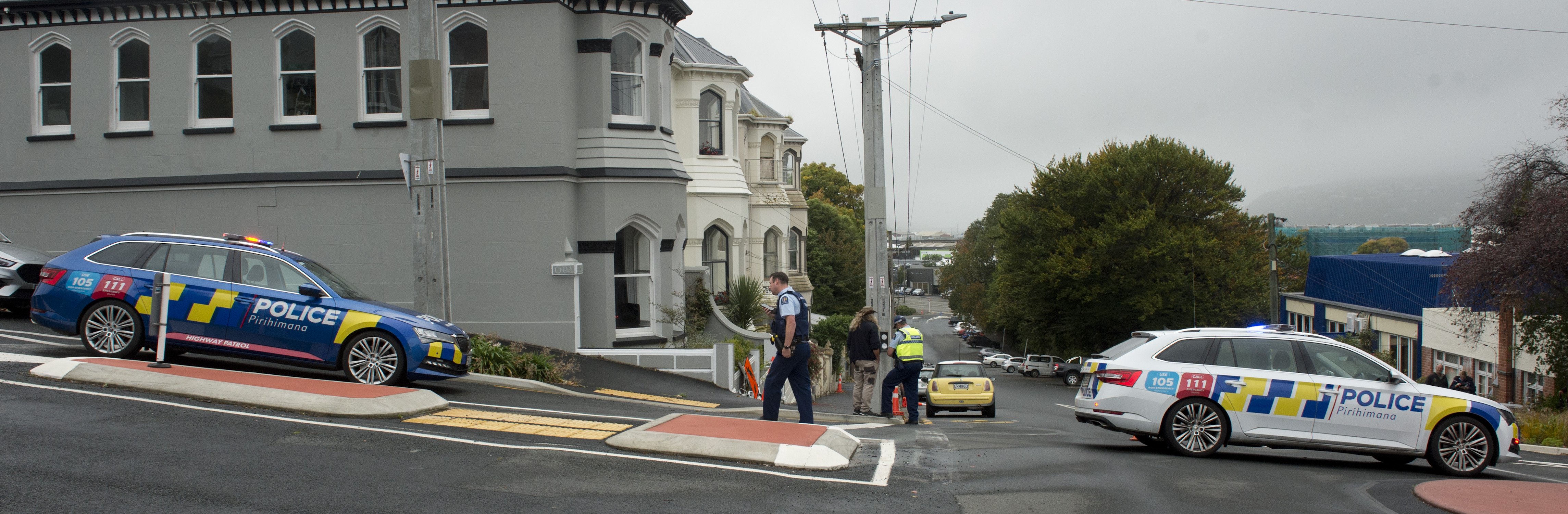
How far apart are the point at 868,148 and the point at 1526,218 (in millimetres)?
14199

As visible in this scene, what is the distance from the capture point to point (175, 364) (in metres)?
10.1

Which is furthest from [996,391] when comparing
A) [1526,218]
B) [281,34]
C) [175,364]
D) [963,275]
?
[963,275]

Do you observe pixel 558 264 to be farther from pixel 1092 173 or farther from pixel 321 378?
pixel 1092 173

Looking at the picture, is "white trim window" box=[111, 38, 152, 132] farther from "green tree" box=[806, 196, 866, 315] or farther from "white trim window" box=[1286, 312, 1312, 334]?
"white trim window" box=[1286, 312, 1312, 334]

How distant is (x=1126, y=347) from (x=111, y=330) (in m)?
11.0

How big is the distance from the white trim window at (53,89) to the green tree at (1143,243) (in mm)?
35938

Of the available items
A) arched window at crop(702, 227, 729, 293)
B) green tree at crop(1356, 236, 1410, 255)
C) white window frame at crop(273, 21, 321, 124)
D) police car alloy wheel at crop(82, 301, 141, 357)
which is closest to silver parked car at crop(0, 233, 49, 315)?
police car alloy wheel at crop(82, 301, 141, 357)

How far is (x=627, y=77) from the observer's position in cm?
1794

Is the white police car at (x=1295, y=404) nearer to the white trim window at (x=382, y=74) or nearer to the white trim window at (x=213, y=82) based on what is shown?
the white trim window at (x=382, y=74)

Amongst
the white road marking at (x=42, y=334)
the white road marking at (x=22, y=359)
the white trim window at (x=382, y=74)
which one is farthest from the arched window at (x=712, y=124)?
the white road marking at (x=22, y=359)

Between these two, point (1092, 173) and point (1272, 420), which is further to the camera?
point (1092, 173)

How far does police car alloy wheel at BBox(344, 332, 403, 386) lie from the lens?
10328 millimetres

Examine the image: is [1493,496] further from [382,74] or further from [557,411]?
[382,74]

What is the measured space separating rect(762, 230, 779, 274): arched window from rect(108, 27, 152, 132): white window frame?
17.4 meters
